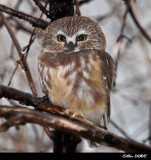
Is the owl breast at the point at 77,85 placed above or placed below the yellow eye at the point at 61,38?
below

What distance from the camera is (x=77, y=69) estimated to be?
3.08m

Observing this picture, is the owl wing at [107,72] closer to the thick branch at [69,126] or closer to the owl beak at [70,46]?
the owl beak at [70,46]

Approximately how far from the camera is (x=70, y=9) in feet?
10.5

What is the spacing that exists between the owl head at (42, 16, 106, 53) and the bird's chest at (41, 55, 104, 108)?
0.31 meters

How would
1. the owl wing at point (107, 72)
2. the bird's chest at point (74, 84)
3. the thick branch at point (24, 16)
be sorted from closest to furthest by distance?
the thick branch at point (24, 16) < the bird's chest at point (74, 84) < the owl wing at point (107, 72)

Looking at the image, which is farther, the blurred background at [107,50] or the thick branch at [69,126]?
the blurred background at [107,50]

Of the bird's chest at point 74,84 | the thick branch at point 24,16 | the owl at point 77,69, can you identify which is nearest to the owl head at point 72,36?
the owl at point 77,69

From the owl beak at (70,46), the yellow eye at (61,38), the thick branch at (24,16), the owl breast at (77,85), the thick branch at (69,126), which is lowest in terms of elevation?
the thick branch at (69,126)

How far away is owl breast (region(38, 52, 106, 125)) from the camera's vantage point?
3.00 metres

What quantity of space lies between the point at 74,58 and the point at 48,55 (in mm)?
337

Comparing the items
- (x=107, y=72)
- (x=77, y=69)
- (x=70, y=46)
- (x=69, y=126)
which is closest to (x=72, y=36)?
→ (x=70, y=46)

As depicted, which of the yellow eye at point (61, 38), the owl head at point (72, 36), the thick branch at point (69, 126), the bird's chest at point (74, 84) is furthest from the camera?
the yellow eye at point (61, 38)

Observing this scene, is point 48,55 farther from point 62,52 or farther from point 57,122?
point 57,122

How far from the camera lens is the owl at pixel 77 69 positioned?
301cm
